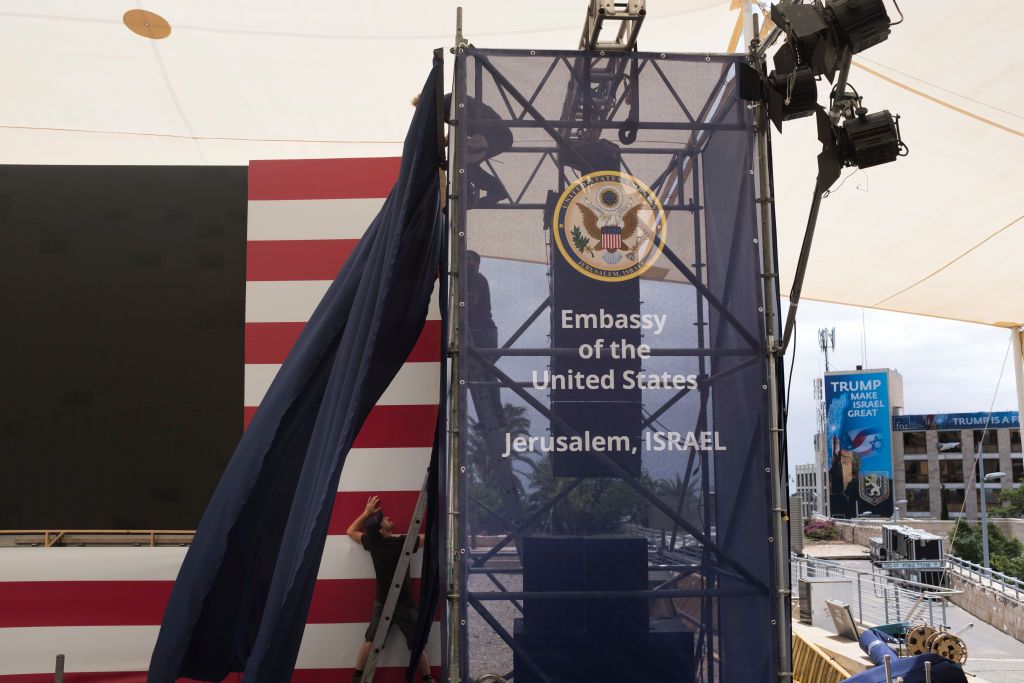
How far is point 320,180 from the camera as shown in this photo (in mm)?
4195

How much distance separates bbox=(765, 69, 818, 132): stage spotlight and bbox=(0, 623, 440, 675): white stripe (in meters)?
2.68

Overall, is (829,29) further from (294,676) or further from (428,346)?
(294,676)

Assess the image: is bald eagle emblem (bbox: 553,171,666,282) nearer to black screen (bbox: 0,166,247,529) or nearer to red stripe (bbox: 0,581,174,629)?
black screen (bbox: 0,166,247,529)

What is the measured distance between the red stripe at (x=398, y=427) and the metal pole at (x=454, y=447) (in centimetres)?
110

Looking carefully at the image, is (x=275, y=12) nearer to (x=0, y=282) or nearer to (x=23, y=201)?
(x=23, y=201)

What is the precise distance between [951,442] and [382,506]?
51.5 meters

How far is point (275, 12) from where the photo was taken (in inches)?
177

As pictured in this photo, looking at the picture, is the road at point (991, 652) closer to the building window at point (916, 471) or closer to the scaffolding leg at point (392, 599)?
the scaffolding leg at point (392, 599)

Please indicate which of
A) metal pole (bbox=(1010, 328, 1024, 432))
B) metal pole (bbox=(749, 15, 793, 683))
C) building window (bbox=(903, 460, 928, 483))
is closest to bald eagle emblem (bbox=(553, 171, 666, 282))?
metal pole (bbox=(749, 15, 793, 683))

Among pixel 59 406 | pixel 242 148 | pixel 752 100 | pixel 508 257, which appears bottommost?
pixel 59 406

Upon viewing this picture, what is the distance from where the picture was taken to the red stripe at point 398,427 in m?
3.97

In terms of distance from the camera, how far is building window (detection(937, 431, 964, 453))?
4744cm

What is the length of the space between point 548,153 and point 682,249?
1.91 ft

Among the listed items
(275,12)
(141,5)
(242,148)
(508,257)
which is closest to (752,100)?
(508,257)
